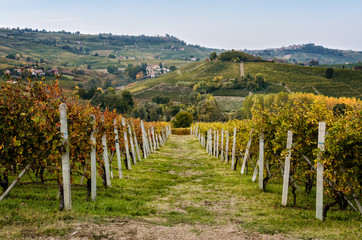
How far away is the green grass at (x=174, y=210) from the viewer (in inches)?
239

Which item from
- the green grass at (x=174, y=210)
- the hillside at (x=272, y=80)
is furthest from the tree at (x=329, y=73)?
the green grass at (x=174, y=210)

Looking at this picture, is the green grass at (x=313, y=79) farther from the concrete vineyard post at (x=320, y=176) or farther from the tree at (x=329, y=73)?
the concrete vineyard post at (x=320, y=176)

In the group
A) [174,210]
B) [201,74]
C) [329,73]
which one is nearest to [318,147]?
[174,210]

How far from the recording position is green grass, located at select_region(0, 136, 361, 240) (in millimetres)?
6059

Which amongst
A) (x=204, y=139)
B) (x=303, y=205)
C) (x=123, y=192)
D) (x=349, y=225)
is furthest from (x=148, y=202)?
(x=204, y=139)

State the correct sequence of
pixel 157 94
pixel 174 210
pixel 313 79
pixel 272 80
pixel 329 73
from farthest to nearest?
pixel 329 73, pixel 272 80, pixel 157 94, pixel 313 79, pixel 174 210

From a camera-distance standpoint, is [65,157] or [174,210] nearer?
[65,157]

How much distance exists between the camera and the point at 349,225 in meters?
6.76

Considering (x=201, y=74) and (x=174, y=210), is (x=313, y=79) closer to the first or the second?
(x=201, y=74)

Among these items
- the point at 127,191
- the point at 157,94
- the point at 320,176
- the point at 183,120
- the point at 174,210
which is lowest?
the point at 183,120

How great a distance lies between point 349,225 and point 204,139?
28667 millimetres

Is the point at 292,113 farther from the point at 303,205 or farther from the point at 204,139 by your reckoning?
the point at 204,139

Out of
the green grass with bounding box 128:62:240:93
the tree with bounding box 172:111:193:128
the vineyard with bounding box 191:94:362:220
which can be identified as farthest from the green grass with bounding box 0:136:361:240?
the green grass with bounding box 128:62:240:93

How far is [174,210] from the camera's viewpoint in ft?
27.7
